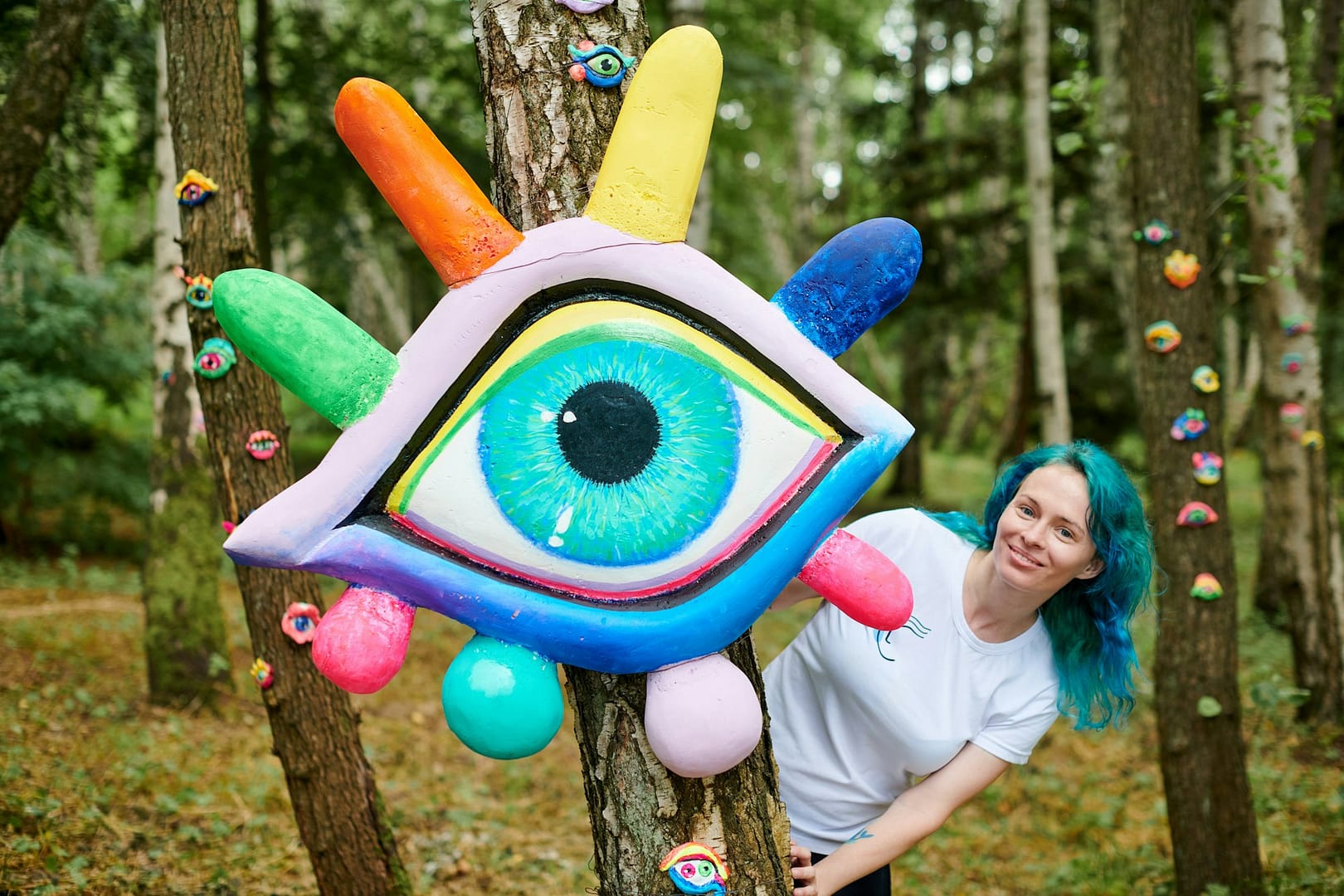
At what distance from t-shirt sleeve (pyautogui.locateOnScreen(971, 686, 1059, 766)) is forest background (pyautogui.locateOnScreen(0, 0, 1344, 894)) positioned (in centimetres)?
50

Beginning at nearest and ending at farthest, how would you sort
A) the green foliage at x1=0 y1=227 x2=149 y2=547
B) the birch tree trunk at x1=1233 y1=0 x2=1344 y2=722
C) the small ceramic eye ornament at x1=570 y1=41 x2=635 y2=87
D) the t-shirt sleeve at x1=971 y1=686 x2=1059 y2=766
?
the small ceramic eye ornament at x1=570 y1=41 x2=635 y2=87 < the t-shirt sleeve at x1=971 y1=686 x2=1059 y2=766 < the birch tree trunk at x1=1233 y1=0 x2=1344 y2=722 < the green foliage at x1=0 y1=227 x2=149 y2=547

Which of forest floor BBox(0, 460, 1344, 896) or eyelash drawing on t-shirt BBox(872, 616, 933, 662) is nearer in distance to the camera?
eyelash drawing on t-shirt BBox(872, 616, 933, 662)

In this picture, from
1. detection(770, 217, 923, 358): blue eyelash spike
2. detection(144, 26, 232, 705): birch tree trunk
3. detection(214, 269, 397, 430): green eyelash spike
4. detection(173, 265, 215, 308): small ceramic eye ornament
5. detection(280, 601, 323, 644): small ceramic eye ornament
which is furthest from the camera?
detection(144, 26, 232, 705): birch tree trunk

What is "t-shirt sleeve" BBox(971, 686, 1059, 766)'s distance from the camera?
1846 millimetres

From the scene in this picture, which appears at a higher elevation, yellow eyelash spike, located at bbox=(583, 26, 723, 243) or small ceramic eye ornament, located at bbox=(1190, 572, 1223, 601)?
yellow eyelash spike, located at bbox=(583, 26, 723, 243)

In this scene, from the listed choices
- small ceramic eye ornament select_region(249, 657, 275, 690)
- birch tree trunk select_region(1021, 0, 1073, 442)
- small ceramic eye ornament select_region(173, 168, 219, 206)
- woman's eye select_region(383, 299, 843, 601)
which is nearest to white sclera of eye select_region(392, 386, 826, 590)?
woman's eye select_region(383, 299, 843, 601)

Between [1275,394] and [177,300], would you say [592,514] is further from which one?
[1275,394]

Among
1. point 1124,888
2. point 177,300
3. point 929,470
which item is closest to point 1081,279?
point 929,470

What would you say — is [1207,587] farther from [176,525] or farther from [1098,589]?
[176,525]

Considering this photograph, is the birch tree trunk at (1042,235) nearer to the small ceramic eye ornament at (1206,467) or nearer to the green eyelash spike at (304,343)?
the small ceramic eye ornament at (1206,467)

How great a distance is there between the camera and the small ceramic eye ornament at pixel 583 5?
160 cm

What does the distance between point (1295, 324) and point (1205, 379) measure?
71.3 inches

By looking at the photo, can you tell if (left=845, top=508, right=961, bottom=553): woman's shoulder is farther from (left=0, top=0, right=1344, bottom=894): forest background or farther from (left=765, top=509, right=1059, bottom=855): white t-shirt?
(left=0, top=0, right=1344, bottom=894): forest background

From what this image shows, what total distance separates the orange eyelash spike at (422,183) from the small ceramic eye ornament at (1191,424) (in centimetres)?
246
